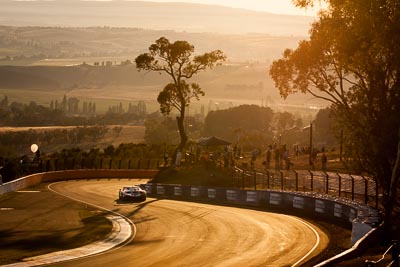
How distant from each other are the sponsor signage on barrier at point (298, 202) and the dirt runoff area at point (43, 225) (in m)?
10.8

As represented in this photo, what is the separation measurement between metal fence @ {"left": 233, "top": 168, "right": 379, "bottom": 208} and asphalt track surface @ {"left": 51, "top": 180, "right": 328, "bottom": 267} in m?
4.08

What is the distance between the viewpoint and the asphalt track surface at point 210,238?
2903 centimetres

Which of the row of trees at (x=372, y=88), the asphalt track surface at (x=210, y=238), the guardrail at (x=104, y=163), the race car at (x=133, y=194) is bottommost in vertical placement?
the asphalt track surface at (x=210, y=238)

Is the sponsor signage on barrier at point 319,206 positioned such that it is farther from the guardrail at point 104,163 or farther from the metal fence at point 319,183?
the guardrail at point 104,163

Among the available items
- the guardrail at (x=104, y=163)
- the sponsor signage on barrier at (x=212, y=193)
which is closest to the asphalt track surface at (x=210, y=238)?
the sponsor signage on barrier at (x=212, y=193)

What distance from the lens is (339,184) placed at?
151 ft

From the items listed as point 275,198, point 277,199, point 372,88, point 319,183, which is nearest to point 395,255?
point 372,88

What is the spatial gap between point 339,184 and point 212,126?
475 feet

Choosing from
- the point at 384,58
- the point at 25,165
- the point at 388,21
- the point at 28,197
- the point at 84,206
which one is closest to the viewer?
the point at 388,21

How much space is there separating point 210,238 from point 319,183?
15.9 metres

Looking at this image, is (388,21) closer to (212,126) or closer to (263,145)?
(263,145)

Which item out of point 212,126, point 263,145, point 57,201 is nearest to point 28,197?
point 57,201

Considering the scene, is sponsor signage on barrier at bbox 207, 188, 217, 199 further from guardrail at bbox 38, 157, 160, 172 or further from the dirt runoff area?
guardrail at bbox 38, 157, 160, 172

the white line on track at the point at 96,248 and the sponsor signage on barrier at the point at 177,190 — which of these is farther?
the sponsor signage on barrier at the point at 177,190
